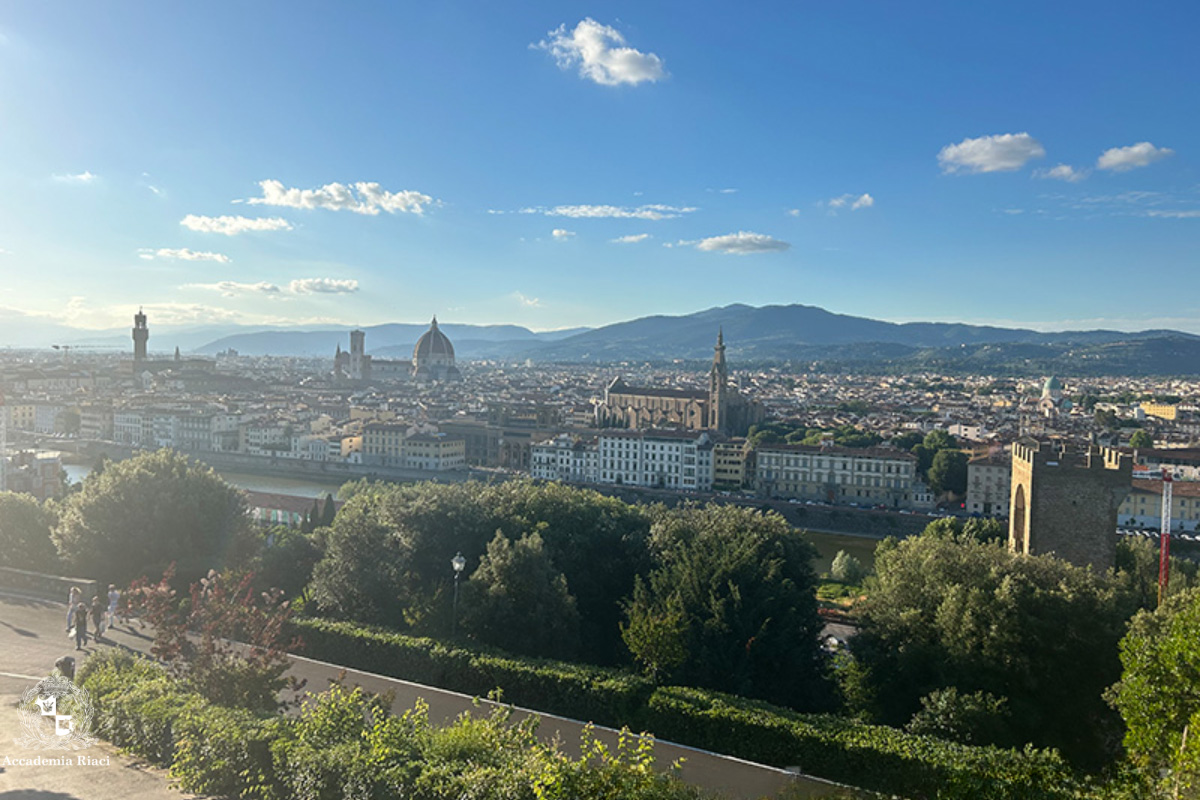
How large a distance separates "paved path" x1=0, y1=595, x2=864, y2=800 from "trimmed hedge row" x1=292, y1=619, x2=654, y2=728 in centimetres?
17

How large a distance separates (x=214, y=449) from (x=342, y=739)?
51.4 metres

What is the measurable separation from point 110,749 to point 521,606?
4649 millimetres

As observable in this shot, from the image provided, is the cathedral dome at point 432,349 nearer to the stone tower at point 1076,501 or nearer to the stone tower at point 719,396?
the stone tower at point 719,396

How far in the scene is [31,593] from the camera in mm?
11359

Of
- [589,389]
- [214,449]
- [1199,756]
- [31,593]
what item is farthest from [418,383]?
[1199,756]

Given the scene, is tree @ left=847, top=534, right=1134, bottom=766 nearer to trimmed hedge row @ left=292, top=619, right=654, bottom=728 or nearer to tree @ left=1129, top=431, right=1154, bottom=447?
trimmed hedge row @ left=292, top=619, right=654, bottom=728

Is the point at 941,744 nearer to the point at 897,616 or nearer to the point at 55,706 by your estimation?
the point at 897,616

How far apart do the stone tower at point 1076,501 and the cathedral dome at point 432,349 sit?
122805 mm

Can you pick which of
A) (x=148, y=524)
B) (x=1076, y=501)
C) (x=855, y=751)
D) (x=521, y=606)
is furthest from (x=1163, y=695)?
(x=148, y=524)

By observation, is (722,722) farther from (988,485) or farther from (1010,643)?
(988,485)

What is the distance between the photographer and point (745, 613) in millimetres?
10273

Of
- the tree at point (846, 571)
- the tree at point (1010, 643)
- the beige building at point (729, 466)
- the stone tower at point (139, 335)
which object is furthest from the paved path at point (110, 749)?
the stone tower at point (139, 335)

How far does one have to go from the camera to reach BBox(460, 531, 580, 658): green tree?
33.6 feet

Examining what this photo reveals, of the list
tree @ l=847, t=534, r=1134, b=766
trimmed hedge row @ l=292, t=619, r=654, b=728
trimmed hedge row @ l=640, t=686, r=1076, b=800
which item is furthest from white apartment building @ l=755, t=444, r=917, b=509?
trimmed hedge row @ l=640, t=686, r=1076, b=800
